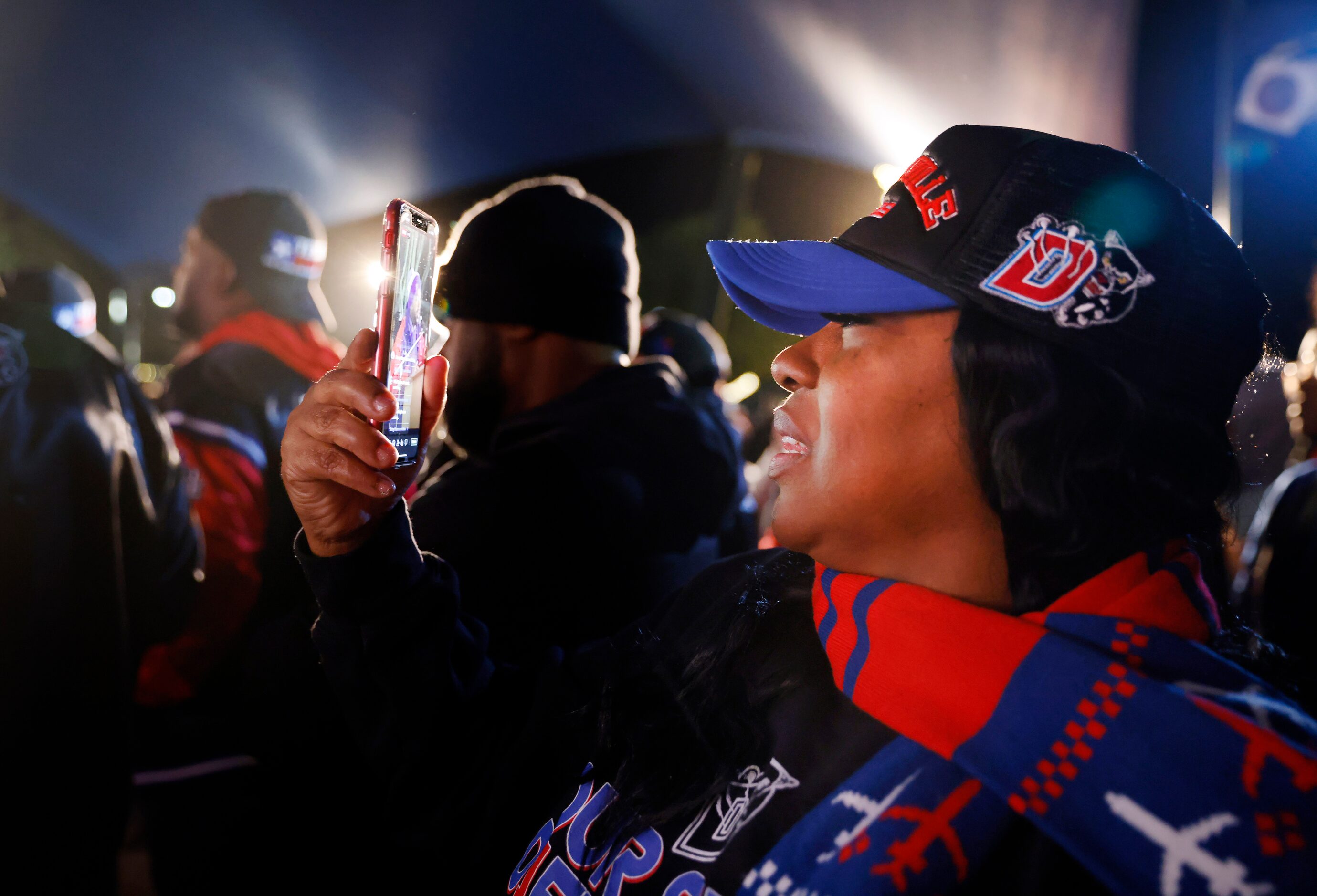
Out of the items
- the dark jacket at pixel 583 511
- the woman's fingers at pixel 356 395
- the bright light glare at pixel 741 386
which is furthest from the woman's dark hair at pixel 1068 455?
the bright light glare at pixel 741 386

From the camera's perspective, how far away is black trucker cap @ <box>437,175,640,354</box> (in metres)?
2.19

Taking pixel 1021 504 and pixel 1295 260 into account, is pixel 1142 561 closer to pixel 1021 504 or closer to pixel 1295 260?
pixel 1021 504

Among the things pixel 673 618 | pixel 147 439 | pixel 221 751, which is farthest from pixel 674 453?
pixel 221 751

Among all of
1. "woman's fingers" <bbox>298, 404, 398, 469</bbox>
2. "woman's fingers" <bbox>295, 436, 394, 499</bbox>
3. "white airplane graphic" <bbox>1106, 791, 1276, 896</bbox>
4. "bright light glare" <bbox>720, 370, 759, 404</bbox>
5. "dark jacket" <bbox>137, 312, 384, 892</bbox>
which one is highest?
"woman's fingers" <bbox>298, 404, 398, 469</bbox>

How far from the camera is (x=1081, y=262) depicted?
A: 3.21 feet

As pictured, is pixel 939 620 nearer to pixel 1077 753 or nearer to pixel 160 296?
pixel 1077 753

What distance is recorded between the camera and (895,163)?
10.1 feet

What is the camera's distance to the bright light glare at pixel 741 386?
688cm

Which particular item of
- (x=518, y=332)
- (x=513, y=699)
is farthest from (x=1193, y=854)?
(x=518, y=332)

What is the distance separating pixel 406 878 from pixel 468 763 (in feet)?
3.19

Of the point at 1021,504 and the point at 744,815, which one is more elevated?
the point at 1021,504

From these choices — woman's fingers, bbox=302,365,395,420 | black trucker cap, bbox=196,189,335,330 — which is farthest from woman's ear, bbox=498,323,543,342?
black trucker cap, bbox=196,189,335,330

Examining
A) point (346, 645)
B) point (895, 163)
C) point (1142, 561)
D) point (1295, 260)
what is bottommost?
point (346, 645)

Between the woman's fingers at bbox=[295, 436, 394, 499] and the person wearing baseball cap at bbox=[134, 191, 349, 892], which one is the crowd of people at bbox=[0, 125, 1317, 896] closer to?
the woman's fingers at bbox=[295, 436, 394, 499]
